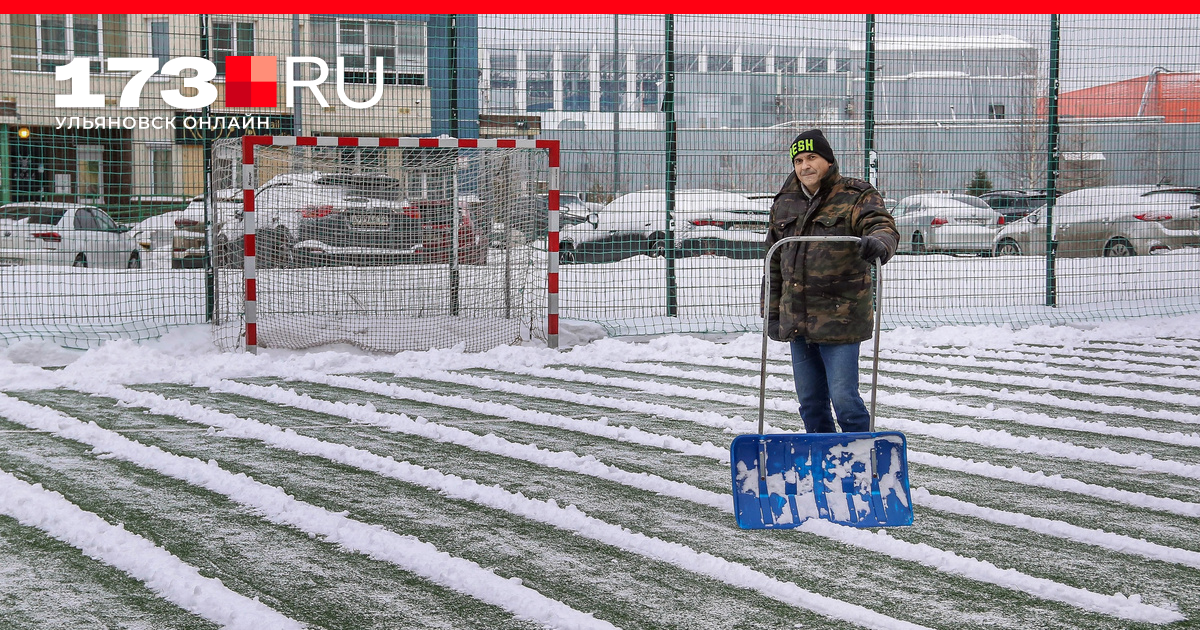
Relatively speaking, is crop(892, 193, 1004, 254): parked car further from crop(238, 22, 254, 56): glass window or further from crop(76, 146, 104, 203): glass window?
crop(76, 146, 104, 203): glass window

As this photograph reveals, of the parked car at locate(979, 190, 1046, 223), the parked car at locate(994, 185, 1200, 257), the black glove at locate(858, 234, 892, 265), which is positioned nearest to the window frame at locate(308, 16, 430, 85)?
the parked car at locate(979, 190, 1046, 223)

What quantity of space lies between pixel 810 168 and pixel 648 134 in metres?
6.13

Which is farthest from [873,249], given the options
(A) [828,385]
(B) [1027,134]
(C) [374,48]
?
(B) [1027,134]

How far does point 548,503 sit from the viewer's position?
16.2 ft

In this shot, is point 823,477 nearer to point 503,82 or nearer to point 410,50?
point 503,82

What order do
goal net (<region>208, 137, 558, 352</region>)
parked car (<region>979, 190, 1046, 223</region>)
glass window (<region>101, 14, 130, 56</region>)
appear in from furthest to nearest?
parked car (<region>979, 190, 1046, 223</region>), glass window (<region>101, 14, 130, 56</region>), goal net (<region>208, 137, 558, 352</region>)

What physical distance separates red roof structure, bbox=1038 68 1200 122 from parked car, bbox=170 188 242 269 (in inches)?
317

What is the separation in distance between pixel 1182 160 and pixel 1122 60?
130 cm

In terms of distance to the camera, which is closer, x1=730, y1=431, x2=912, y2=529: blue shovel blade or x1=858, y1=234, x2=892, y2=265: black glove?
x1=730, y1=431, x2=912, y2=529: blue shovel blade

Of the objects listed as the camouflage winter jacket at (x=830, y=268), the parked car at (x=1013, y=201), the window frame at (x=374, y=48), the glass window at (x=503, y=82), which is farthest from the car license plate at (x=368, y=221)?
the camouflage winter jacket at (x=830, y=268)

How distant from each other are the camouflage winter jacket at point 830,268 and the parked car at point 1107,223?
26.4 ft

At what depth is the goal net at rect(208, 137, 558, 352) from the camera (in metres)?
10.2

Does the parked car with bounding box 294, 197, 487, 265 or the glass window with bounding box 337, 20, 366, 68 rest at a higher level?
the glass window with bounding box 337, 20, 366, 68

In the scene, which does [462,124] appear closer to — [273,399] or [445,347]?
[445,347]
